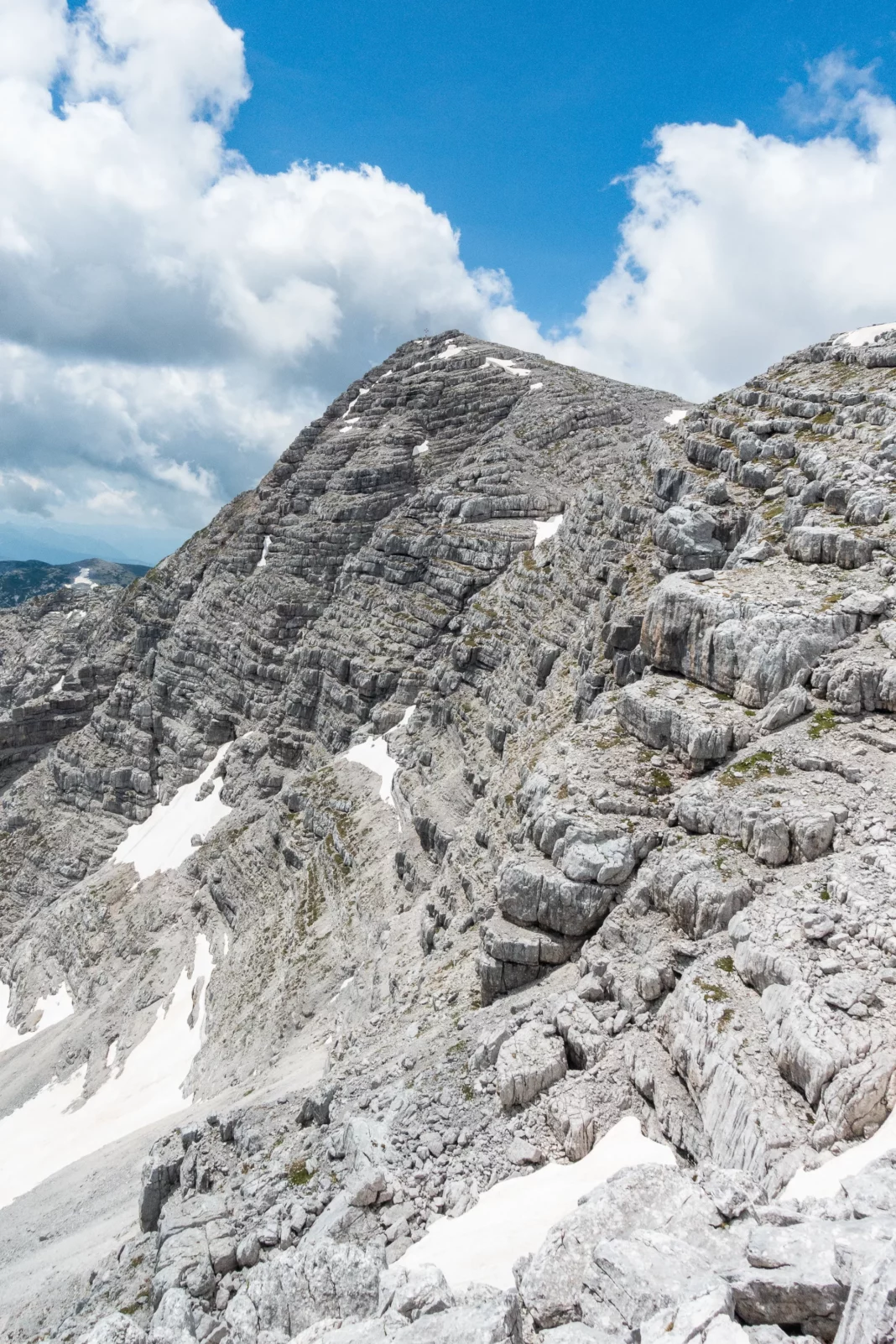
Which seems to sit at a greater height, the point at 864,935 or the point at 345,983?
the point at 864,935

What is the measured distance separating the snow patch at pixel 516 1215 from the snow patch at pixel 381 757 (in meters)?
48.9

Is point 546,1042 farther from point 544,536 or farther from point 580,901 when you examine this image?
point 544,536

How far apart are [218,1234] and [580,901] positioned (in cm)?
1380

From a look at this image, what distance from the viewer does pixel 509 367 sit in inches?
4705

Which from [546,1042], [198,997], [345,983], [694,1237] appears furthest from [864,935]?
[198,997]

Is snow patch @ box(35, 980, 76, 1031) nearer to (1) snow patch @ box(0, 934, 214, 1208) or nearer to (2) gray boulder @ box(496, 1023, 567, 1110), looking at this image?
(1) snow patch @ box(0, 934, 214, 1208)

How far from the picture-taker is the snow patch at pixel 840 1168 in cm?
1206

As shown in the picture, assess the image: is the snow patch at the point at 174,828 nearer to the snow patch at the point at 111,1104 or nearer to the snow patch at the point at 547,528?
the snow patch at the point at 111,1104

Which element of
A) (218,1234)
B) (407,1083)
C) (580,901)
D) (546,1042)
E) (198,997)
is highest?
(580,901)

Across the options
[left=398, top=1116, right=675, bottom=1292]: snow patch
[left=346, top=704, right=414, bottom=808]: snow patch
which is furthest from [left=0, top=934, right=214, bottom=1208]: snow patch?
[left=398, top=1116, right=675, bottom=1292]: snow patch

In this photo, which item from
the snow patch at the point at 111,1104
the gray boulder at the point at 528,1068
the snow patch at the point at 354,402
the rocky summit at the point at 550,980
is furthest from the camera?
the snow patch at the point at 354,402

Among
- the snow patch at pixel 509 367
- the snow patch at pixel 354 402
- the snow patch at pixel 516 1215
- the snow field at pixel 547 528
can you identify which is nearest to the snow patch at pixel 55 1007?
the snow field at pixel 547 528

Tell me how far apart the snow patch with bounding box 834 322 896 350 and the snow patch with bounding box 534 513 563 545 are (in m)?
31.4

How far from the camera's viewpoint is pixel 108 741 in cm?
10856
